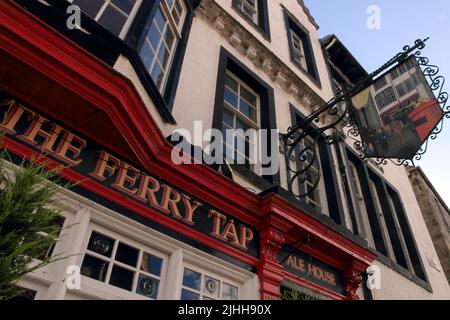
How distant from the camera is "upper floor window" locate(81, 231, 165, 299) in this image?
138 inches

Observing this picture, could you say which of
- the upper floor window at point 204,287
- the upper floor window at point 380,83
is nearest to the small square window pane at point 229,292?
the upper floor window at point 204,287

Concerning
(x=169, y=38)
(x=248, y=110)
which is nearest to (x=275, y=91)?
(x=248, y=110)

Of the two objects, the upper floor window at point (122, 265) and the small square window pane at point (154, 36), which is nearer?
the upper floor window at point (122, 265)

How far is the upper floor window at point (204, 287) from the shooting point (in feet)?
13.8

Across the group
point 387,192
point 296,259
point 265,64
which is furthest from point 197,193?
point 387,192

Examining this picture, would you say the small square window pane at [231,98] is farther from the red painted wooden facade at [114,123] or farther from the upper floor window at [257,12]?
the upper floor window at [257,12]

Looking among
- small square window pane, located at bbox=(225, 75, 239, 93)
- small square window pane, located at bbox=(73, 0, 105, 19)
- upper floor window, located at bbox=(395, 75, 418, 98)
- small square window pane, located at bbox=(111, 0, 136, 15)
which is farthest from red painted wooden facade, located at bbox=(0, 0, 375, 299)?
upper floor window, located at bbox=(395, 75, 418, 98)

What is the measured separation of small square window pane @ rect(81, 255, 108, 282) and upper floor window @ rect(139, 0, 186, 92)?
103 inches

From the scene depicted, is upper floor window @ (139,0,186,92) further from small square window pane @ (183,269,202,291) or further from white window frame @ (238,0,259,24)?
white window frame @ (238,0,259,24)

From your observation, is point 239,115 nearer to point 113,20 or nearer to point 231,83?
point 231,83

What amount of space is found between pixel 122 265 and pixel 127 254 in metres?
0.18

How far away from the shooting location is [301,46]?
12016mm

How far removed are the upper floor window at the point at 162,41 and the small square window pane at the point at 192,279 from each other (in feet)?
8.94

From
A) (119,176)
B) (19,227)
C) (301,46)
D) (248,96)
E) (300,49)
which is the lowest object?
(19,227)
